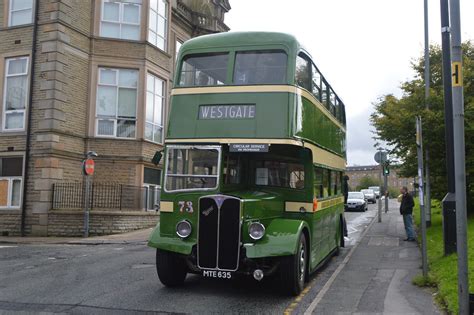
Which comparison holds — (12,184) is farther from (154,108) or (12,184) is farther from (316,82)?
(316,82)

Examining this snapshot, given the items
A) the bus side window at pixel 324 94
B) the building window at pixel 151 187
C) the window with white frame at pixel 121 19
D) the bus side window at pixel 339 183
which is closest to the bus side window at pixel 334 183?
the bus side window at pixel 339 183

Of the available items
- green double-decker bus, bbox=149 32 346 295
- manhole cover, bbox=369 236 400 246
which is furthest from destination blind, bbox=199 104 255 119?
manhole cover, bbox=369 236 400 246

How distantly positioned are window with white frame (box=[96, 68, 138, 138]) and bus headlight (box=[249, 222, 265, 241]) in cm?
1512

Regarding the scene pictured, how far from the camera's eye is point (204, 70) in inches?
341

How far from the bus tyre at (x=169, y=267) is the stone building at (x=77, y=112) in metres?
11.1

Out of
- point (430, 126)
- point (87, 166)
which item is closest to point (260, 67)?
point (430, 126)

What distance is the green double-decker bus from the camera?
7758 millimetres

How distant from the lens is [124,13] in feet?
73.2

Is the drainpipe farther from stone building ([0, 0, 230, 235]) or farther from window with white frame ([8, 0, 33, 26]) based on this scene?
window with white frame ([8, 0, 33, 26])

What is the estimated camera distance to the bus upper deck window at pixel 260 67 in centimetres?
830

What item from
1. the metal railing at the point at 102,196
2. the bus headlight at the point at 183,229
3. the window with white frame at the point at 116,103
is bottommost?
the bus headlight at the point at 183,229

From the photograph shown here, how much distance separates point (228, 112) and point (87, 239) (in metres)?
11.3

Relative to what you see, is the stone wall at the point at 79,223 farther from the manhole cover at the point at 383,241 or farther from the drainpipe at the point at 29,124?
the manhole cover at the point at 383,241

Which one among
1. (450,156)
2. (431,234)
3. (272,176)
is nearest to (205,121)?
(272,176)
